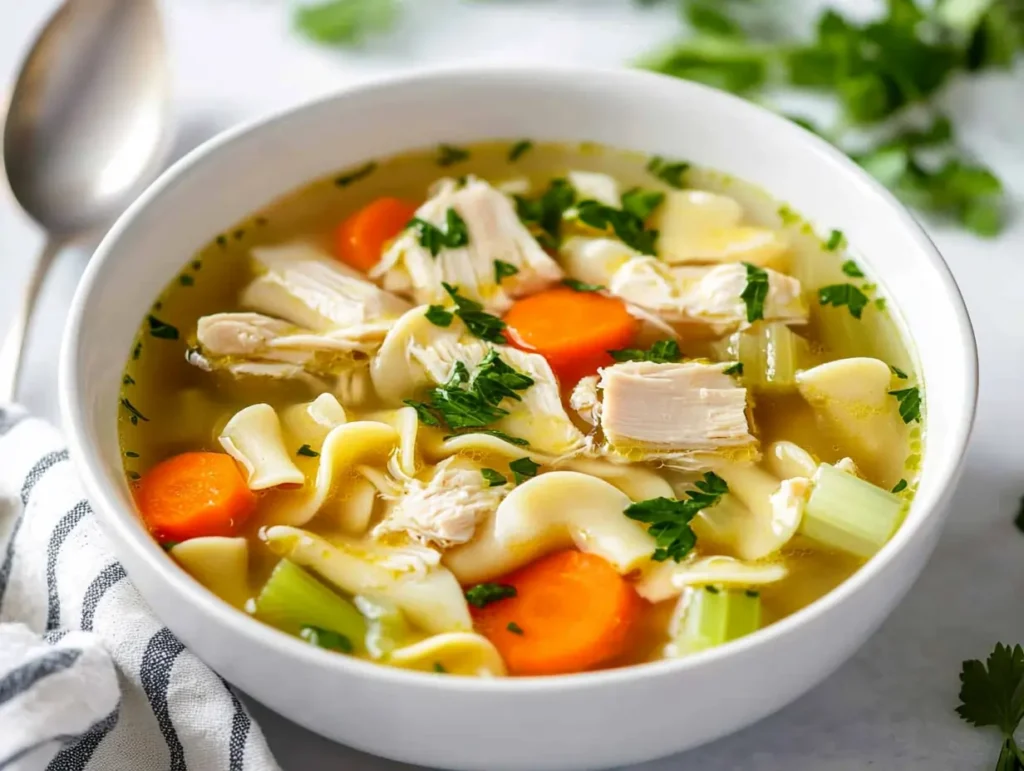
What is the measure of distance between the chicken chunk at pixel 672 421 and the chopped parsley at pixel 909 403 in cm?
34

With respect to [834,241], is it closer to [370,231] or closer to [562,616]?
[370,231]

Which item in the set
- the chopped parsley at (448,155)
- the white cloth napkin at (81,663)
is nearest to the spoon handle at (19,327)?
the white cloth napkin at (81,663)

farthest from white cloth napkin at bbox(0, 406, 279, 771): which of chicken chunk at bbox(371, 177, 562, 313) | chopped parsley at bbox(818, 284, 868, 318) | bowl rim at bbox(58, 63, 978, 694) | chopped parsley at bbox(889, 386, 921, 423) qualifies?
chopped parsley at bbox(818, 284, 868, 318)

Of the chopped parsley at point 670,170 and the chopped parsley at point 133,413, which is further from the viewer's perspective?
the chopped parsley at point 670,170

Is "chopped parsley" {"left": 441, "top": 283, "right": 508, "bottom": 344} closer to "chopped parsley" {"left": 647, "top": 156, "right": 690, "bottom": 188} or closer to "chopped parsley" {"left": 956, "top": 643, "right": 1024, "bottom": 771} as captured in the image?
"chopped parsley" {"left": 647, "top": 156, "right": 690, "bottom": 188}

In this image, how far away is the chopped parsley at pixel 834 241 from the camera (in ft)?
10.0

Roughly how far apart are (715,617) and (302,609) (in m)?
0.76

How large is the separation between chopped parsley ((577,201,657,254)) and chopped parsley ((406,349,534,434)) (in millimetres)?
562

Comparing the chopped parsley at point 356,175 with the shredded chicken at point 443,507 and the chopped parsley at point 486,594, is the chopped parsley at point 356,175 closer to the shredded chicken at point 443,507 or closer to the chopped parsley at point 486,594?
the shredded chicken at point 443,507

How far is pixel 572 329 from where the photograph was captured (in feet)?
9.44

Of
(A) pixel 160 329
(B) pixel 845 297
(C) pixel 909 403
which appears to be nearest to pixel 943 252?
(B) pixel 845 297

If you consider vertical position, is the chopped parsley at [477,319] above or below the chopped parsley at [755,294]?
below

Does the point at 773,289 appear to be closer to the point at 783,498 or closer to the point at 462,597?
the point at 783,498

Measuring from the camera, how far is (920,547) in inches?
85.2
